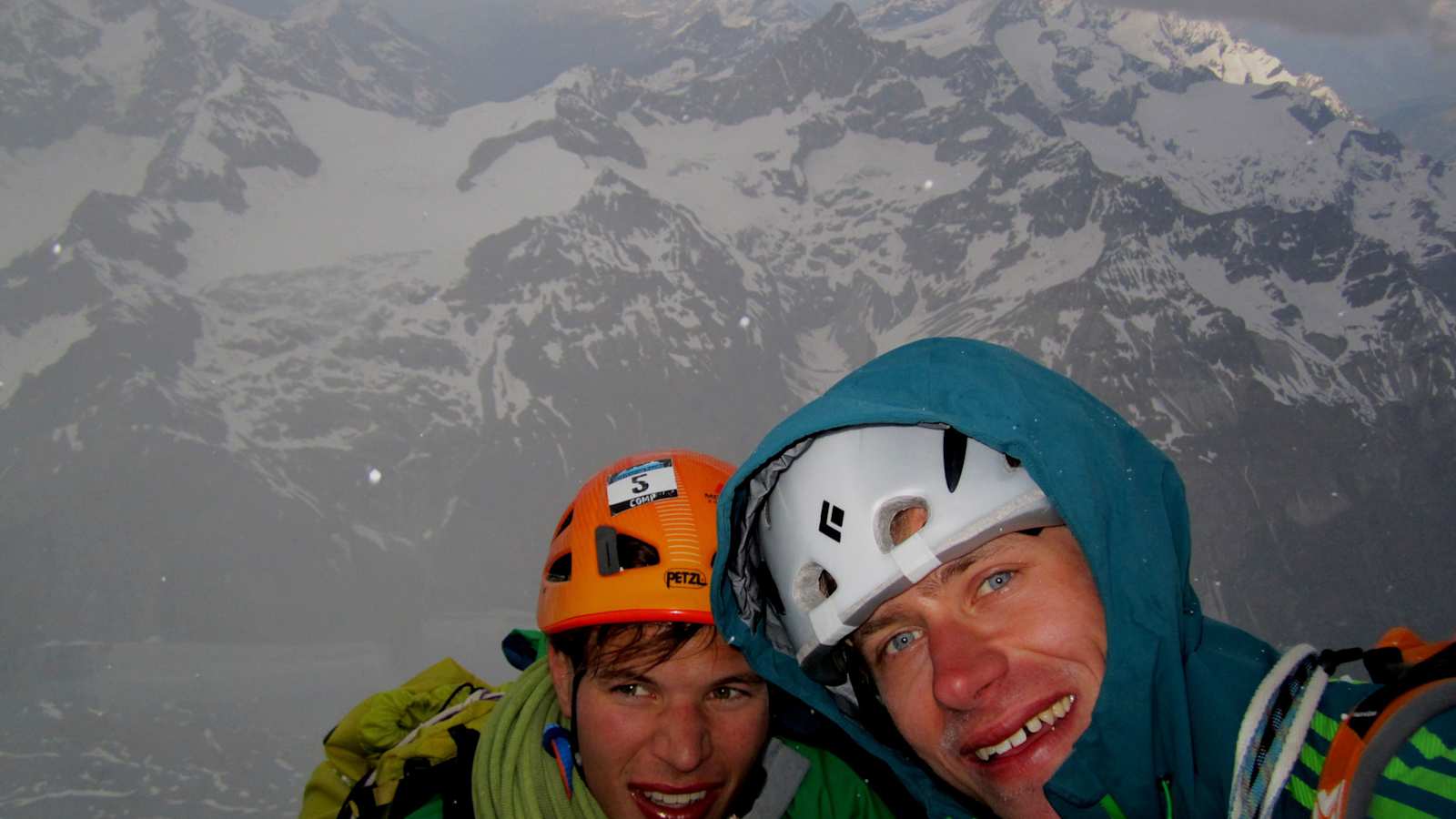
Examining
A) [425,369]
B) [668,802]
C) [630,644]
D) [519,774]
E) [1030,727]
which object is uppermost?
[1030,727]

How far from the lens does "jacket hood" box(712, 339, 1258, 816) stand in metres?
2.45

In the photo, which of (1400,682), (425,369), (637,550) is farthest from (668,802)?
(425,369)

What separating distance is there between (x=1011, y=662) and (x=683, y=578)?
1938 mm

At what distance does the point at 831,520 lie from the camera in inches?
122

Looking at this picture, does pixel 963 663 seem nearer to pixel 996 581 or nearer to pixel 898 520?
pixel 996 581

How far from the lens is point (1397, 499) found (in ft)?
520

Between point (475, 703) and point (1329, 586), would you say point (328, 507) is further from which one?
point (1329, 586)

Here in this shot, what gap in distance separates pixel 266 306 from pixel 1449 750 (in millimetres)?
178630

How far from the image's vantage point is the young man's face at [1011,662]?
8.49 feet

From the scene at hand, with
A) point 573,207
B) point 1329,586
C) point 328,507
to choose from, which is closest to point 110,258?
point 328,507

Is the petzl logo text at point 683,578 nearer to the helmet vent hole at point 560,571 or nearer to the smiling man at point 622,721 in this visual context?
the smiling man at point 622,721

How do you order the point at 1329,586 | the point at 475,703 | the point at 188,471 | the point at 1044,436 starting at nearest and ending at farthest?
the point at 1044,436
the point at 475,703
the point at 188,471
the point at 1329,586

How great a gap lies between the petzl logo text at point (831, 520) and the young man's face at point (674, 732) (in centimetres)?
122

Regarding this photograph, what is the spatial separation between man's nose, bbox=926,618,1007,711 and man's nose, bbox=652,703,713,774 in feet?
4.80
